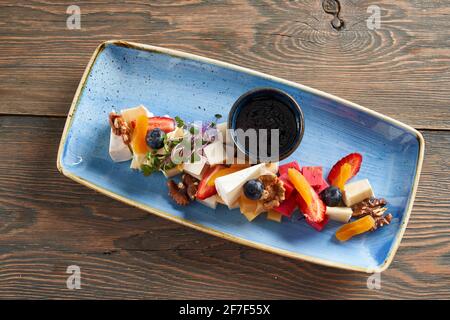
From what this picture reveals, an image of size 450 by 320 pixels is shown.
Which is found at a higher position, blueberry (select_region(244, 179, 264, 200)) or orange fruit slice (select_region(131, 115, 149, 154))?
orange fruit slice (select_region(131, 115, 149, 154))

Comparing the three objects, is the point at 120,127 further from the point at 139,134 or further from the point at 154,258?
the point at 154,258

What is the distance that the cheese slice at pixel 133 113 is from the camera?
1.98m

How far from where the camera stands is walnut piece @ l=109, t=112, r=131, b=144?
6.36 ft

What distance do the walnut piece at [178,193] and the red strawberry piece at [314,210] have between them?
45 cm

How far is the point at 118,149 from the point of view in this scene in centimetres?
199

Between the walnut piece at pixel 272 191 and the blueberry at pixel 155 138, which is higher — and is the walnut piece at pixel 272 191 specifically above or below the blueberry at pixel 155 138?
below

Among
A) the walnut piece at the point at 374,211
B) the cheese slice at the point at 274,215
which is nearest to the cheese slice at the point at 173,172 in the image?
the cheese slice at the point at 274,215

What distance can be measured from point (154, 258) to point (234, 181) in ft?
1.72

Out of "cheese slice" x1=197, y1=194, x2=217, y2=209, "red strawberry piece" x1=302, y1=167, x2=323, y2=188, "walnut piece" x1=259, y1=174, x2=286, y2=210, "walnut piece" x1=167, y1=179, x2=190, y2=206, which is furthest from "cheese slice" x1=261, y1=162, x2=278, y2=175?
"walnut piece" x1=167, y1=179, x2=190, y2=206

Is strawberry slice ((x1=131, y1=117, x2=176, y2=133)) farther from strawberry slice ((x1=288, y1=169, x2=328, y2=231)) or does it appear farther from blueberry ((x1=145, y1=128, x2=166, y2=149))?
strawberry slice ((x1=288, y1=169, x2=328, y2=231))

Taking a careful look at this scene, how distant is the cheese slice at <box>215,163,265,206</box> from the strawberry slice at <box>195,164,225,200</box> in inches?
1.4

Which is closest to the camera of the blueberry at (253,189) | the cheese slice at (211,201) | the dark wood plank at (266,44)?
the blueberry at (253,189)

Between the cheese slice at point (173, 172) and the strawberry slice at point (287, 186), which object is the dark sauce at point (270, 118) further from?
the cheese slice at point (173, 172)

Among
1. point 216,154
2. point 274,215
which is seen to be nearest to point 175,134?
point 216,154
